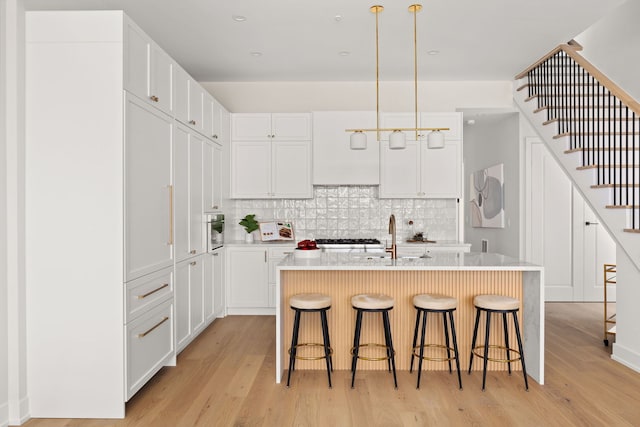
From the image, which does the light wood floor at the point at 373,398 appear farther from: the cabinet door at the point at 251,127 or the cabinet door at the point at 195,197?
the cabinet door at the point at 251,127

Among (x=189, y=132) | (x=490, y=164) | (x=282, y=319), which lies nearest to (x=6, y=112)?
(x=189, y=132)

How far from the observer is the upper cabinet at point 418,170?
5629 millimetres

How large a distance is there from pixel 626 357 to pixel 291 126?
13.8ft

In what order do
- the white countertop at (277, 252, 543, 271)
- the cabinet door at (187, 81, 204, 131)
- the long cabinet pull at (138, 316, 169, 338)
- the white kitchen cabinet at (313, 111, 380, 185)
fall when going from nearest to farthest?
the long cabinet pull at (138, 316, 169, 338), the white countertop at (277, 252, 543, 271), the cabinet door at (187, 81, 204, 131), the white kitchen cabinet at (313, 111, 380, 185)

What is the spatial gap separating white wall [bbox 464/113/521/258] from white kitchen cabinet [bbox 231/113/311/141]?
2687 millimetres

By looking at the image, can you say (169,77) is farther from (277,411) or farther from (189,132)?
(277,411)

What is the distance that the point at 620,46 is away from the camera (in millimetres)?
5164

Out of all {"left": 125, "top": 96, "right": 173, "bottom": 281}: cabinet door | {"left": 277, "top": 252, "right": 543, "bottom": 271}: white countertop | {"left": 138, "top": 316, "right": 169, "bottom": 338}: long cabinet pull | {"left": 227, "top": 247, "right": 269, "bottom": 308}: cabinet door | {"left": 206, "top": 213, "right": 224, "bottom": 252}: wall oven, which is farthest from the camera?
{"left": 227, "top": 247, "right": 269, "bottom": 308}: cabinet door

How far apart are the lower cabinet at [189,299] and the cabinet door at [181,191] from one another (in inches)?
6.5

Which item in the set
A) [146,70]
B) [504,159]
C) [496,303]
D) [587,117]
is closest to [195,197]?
[146,70]

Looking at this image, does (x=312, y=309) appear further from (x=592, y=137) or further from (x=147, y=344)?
(x=592, y=137)

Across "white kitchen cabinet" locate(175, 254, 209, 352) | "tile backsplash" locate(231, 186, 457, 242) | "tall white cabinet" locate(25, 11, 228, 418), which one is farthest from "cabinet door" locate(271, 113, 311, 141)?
"tall white cabinet" locate(25, 11, 228, 418)

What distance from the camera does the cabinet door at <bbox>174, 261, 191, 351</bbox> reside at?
12.4 feet

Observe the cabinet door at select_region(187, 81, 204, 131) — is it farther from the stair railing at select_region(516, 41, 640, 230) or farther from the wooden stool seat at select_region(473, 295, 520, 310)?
the stair railing at select_region(516, 41, 640, 230)
